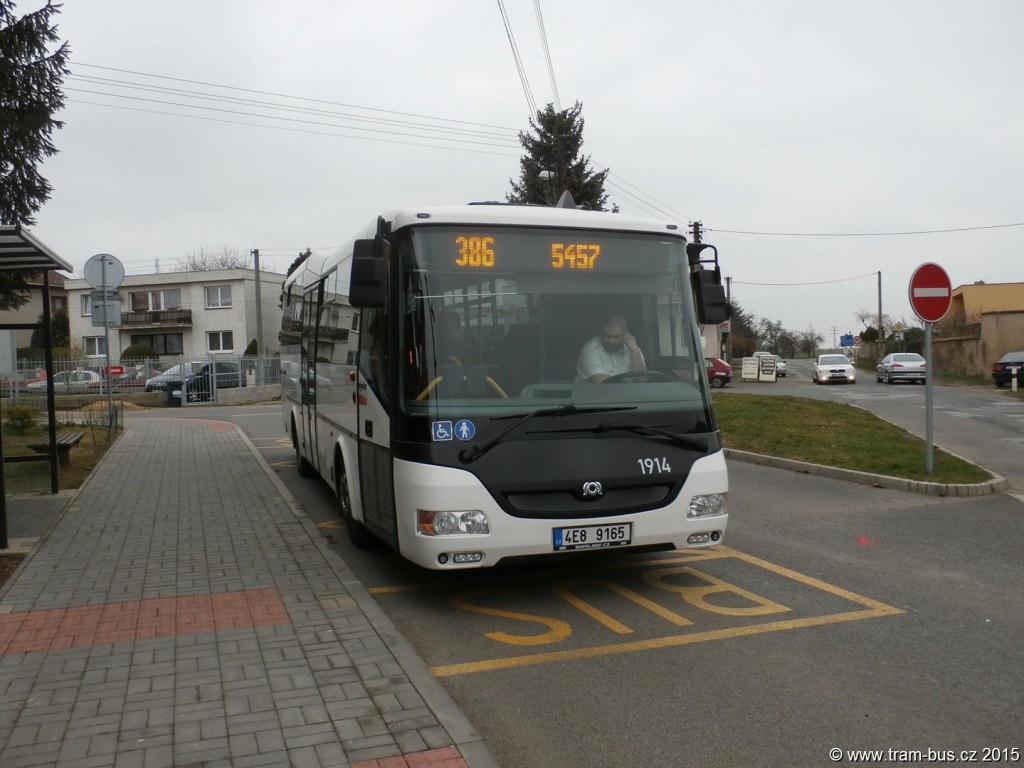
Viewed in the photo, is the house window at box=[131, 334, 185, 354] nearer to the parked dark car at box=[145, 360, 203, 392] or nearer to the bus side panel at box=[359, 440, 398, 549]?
the parked dark car at box=[145, 360, 203, 392]

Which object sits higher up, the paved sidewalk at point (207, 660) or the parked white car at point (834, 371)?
the parked white car at point (834, 371)

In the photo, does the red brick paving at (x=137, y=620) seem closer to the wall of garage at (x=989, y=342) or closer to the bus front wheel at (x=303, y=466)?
the bus front wheel at (x=303, y=466)

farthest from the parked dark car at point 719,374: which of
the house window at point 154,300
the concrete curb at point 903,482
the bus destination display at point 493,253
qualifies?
the house window at point 154,300

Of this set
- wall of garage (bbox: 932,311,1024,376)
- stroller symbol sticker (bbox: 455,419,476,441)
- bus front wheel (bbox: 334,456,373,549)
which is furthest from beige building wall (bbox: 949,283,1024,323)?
stroller symbol sticker (bbox: 455,419,476,441)

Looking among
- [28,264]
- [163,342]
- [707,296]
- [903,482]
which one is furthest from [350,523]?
[163,342]

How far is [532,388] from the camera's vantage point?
6.14 meters

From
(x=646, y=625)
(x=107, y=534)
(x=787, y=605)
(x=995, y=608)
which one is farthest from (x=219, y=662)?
(x=995, y=608)

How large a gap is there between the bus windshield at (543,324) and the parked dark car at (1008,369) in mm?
30886

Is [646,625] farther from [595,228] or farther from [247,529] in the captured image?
[247,529]

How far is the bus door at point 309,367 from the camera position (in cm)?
1062

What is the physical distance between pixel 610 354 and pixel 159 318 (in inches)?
2483

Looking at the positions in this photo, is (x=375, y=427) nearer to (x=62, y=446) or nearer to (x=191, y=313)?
(x=62, y=446)

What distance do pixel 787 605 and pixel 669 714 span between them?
A: 7.13ft

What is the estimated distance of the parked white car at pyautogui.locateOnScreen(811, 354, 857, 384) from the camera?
1657 inches
